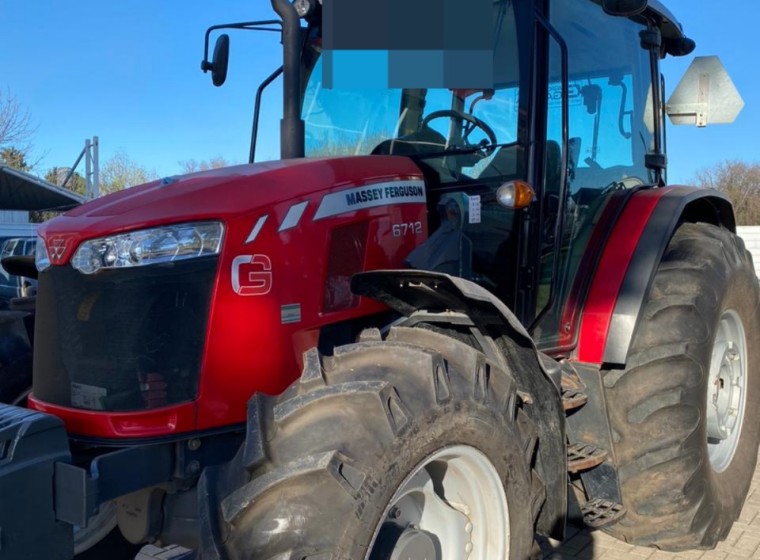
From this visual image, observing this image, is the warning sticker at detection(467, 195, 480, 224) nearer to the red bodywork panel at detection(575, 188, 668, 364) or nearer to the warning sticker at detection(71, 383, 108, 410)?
the red bodywork panel at detection(575, 188, 668, 364)

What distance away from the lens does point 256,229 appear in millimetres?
2219

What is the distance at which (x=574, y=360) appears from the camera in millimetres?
3098

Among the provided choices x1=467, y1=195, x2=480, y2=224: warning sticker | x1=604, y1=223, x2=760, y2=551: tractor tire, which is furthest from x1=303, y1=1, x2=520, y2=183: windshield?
x1=604, y1=223, x2=760, y2=551: tractor tire

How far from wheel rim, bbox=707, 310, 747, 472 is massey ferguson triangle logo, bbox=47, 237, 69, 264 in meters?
2.96

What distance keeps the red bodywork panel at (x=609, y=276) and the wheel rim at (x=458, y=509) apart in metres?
1.03

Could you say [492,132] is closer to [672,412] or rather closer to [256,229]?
[256,229]

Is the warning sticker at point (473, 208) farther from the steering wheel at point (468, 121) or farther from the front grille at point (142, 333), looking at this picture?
the front grille at point (142, 333)

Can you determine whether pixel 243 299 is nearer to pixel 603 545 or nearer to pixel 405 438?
pixel 405 438

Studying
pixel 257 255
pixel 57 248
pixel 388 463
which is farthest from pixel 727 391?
pixel 57 248

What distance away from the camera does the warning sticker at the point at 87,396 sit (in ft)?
6.91

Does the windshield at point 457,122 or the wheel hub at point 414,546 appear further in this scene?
the windshield at point 457,122

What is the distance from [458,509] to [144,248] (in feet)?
4.04

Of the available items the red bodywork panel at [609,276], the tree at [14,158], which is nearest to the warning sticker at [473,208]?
the red bodywork panel at [609,276]

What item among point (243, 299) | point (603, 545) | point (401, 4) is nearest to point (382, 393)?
point (243, 299)
